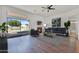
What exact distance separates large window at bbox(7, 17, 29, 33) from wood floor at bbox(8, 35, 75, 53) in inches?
7.5

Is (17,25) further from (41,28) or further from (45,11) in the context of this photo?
(45,11)

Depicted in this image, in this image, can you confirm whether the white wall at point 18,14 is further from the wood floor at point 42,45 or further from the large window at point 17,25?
the wood floor at point 42,45

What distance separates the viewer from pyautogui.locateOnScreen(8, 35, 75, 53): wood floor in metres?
2.39

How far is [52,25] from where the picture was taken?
248cm

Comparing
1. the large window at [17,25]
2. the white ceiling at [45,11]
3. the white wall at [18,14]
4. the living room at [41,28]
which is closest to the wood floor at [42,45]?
the living room at [41,28]

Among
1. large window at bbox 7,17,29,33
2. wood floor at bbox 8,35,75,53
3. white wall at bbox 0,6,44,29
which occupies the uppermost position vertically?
white wall at bbox 0,6,44,29

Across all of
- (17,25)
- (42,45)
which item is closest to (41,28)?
(42,45)

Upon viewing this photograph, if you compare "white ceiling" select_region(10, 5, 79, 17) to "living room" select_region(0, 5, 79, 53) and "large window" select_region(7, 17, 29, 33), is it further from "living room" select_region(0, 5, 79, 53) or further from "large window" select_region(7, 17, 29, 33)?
"large window" select_region(7, 17, 29, 33)

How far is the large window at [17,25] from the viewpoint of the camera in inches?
94.7

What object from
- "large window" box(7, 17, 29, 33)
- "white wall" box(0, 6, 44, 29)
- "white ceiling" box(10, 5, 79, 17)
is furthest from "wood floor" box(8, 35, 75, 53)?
"white ceiling" box(10, 5, 79, 17)

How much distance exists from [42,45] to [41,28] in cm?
39
